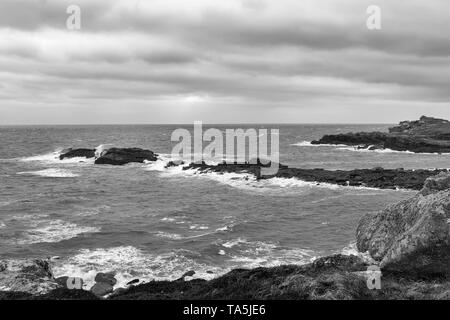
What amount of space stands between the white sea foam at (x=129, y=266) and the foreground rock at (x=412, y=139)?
8442 cm

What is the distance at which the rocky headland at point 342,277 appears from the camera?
1346 cm

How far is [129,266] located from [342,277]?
12.6m

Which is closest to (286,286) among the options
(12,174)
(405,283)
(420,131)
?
(405,283)

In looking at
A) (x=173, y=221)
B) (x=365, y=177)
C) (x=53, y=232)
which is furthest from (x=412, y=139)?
(x=53, y=232)

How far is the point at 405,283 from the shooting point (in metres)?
14.7

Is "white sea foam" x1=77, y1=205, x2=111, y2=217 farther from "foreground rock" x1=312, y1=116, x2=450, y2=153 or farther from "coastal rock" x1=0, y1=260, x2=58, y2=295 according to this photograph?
"foreground rock" x1=312, y1=116, x2=450, y2=153

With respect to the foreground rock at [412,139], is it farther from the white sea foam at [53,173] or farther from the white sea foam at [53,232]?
the white sea foam at [53,232]

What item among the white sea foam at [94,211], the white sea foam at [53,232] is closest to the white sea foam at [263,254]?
the white sea foam at [53,232]

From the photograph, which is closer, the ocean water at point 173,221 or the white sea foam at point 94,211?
the ocean water at point 173,221

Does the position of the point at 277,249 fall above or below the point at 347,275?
below

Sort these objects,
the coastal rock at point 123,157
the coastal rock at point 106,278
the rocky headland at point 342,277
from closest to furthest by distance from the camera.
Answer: the rocky headland at point 342,277, the coastal rock at point 106,278, the coastal rock at point 123,157
